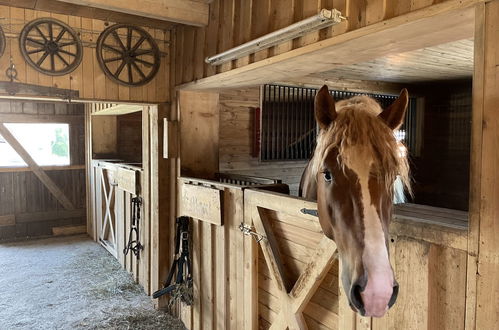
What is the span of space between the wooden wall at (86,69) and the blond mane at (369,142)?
7.38 feet

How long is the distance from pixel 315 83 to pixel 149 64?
196cm

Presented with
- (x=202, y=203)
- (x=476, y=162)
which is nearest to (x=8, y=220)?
(x=202, y=203)

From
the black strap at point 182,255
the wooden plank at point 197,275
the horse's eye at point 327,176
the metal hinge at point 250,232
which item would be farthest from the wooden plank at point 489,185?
the black strap at point 182,255

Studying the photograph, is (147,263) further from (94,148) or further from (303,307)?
(94,148)

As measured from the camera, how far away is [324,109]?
1279 millimetres

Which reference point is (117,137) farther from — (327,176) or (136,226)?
(327,176)

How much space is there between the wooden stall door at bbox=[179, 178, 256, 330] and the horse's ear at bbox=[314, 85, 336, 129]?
43.5 inches

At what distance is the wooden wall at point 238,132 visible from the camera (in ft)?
11.9

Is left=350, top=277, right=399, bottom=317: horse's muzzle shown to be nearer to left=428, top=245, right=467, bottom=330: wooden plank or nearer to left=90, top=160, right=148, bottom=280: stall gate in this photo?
left=428, top=245, right=467, bottom=330: wooden plank

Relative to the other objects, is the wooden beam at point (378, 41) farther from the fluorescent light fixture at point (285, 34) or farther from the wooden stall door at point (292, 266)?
the wooden stall door at point (292, 266)

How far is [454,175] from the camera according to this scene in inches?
201

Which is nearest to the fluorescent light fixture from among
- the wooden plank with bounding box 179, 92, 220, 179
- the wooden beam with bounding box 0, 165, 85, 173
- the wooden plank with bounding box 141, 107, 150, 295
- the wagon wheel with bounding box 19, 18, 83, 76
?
the wooden plank with bounding box 179, 92, 220, 179

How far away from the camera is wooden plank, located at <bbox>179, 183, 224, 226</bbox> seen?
98.5 inches

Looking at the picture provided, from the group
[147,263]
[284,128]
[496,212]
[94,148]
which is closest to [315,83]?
[284,128]
